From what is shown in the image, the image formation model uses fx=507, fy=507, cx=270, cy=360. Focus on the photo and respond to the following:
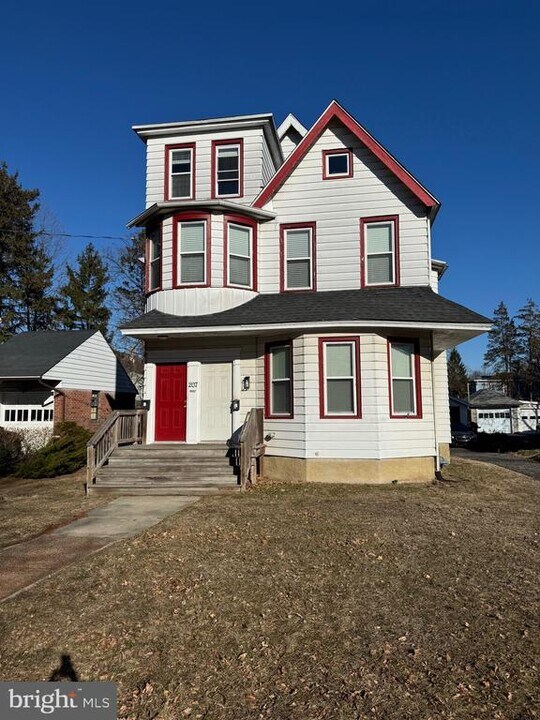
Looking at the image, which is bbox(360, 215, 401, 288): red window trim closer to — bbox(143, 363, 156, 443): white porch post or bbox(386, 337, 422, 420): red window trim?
bbox(386, 337, 422, 420): red window trim

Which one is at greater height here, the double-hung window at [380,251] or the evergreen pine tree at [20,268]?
the evergreen pine tree at [20,268]

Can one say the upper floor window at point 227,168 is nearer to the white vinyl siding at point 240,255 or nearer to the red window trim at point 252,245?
the red window trim at point 252,245

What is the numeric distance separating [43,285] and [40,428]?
22660 mm

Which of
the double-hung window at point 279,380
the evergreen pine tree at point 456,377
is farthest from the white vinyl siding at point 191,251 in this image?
the evergreen pine tree at point 456,377

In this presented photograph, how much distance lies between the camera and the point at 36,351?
22.1 m

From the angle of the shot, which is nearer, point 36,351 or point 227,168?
point 227,168

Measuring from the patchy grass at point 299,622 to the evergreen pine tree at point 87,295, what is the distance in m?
36.3

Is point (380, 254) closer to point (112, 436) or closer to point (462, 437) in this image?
point (112, 436)

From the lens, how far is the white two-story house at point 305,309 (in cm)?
1202

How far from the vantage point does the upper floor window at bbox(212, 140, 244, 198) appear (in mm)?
15266

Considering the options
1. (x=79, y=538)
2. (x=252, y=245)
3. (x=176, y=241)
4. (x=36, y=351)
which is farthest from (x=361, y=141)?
(x=36, y=351)

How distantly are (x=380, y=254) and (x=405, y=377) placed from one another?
355 centimetres

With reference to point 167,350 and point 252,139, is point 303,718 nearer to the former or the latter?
point 167,350

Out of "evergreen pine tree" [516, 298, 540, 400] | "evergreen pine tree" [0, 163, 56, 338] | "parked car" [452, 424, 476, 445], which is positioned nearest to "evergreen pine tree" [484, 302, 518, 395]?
"evergreen pine tree" [516, 298, 540, 400]
